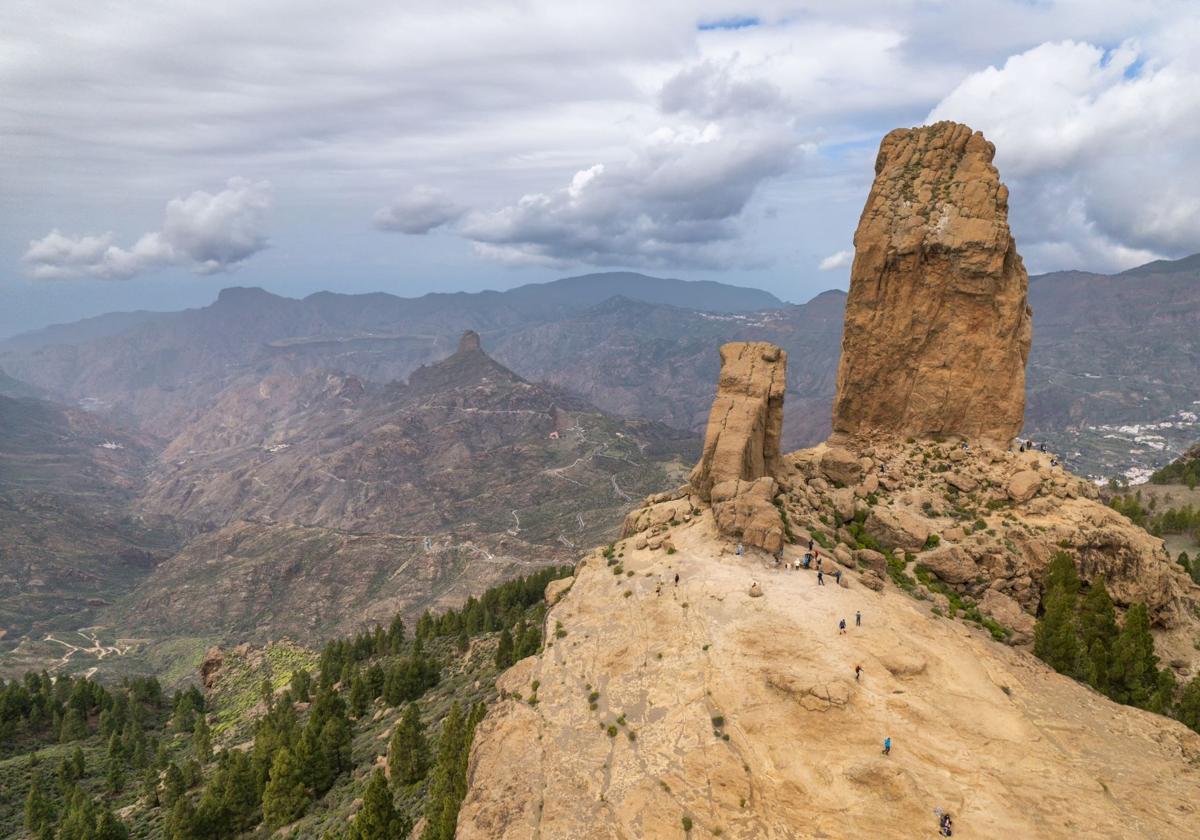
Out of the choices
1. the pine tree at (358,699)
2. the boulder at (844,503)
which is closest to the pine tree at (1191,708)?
the boulder at (844,503)

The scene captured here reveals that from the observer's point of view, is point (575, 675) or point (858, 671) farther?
point (575, 675)

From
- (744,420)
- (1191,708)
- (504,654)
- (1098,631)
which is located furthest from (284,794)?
(1191,708)

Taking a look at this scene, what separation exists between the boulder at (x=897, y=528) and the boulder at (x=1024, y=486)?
8587mm

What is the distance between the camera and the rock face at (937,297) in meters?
63.7

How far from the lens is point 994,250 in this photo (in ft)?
204

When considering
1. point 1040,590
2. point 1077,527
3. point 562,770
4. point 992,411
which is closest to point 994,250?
point 992,411

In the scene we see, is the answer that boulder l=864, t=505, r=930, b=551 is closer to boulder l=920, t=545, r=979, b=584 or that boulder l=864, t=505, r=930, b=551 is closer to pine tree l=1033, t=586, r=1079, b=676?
boulder l=920, t=545, r=979, b=584

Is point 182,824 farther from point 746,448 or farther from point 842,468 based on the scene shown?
point 842,468

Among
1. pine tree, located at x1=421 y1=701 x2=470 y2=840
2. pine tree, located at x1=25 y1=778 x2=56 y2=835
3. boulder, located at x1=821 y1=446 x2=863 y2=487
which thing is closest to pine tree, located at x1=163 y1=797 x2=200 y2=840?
pine tree, located at x1=25 y1=778 x2=56 y2=835

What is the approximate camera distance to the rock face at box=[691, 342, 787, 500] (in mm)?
59125

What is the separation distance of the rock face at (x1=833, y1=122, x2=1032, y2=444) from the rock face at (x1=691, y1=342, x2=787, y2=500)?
38.6 feet

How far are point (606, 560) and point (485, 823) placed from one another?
25920 millimetres

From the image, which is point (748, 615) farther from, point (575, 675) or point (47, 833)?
point (47, 833)

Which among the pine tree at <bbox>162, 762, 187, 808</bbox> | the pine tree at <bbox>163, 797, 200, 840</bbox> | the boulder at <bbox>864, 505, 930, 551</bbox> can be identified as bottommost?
the pine tree at <bbox>162, 762, 187, 808</bbox>
